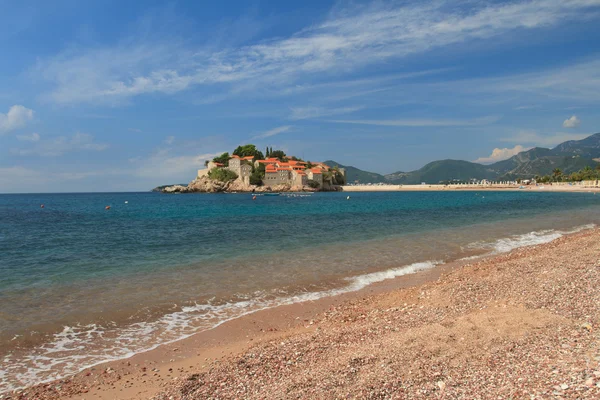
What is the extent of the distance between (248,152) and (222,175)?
24.6 m

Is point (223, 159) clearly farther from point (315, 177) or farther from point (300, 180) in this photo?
point (315, 177)

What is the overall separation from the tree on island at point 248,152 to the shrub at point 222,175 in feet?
67.2

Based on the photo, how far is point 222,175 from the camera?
5340 inches

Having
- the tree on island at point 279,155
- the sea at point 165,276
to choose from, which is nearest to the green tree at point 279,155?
the tree on island at point 279,155

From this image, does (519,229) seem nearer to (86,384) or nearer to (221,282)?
(221,282)

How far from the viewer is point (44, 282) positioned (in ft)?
38.1

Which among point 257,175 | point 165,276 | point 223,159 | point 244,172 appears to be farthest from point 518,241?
point 223,159

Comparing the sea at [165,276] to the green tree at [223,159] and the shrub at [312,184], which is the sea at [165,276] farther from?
the green tree at [223,159]

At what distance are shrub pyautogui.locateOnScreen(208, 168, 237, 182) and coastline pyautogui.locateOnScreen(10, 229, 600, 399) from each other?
12710 cm

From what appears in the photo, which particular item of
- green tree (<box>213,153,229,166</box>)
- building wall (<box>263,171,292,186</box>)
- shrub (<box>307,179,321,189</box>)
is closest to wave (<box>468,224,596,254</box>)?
building wall (<box>263,171,292,186</box>)

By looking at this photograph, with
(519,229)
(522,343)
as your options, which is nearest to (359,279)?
(522,343)

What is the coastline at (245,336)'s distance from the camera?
543 centimetres

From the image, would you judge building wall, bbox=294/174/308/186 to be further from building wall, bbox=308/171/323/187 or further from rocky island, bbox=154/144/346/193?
building wall, bbox=308/171/323/187

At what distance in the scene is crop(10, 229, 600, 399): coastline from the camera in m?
5.43
